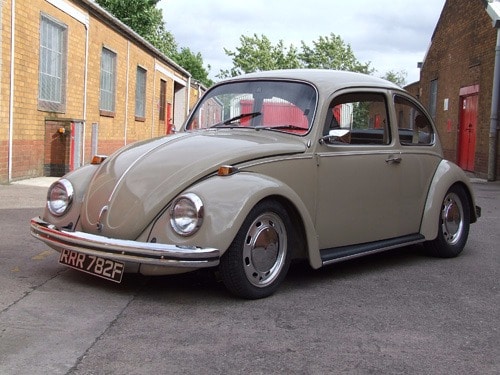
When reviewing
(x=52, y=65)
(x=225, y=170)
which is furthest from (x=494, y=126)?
(x=225, y=170)

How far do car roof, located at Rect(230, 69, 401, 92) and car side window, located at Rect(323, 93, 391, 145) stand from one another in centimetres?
10

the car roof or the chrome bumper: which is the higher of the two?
the car roof

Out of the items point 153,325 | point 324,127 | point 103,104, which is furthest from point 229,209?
point 103,104

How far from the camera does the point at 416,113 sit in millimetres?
6391

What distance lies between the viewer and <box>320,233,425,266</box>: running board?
4918mm

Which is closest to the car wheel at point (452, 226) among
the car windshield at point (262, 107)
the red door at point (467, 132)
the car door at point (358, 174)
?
the car door at point (358, 174)

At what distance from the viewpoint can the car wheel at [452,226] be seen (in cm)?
623

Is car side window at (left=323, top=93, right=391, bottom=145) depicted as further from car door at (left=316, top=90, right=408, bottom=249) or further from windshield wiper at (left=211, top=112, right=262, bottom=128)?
Result: windshield wiper at (left=211, top=112, right=262, bottom=128)

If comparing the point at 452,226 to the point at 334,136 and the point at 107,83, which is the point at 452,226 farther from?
the point at 107,83

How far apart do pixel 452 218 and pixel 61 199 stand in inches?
152

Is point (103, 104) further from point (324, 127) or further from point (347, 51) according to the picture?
point (347, 51)

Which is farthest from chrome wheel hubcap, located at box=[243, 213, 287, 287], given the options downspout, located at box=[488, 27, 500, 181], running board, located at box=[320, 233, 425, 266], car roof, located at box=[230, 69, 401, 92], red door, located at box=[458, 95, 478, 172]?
red door, located at box=[458, 95, 478, 172]

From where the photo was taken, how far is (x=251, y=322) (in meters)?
3.91

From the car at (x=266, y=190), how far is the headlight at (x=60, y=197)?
0.03ft
